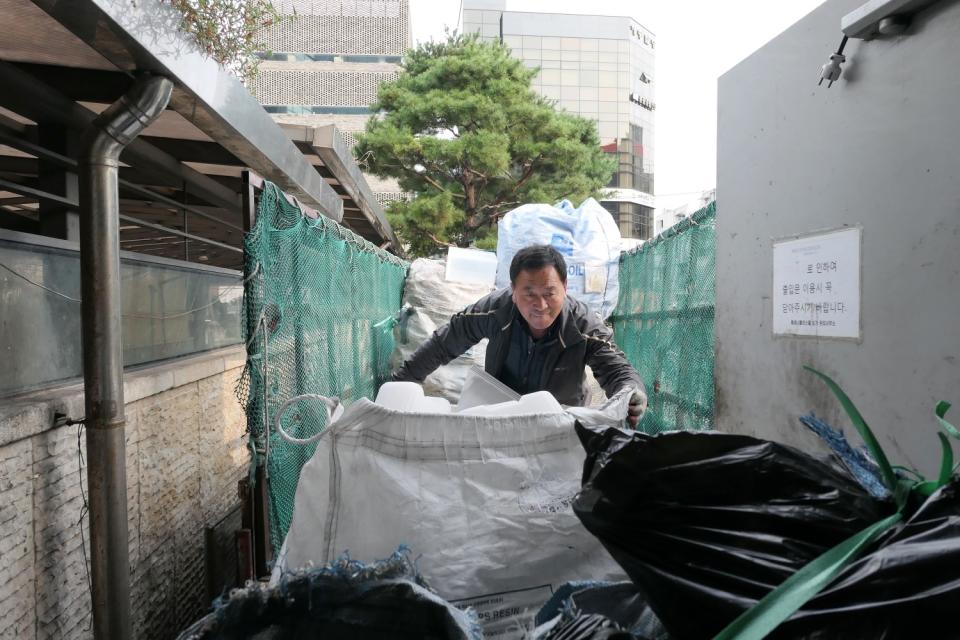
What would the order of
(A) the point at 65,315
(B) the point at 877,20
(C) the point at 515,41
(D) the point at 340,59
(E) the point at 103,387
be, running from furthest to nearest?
(C) the point at 515,41
(D) the point at 340,59
(A) the point at 65,315
(E) the point at 103,387
(B) the point at 877,20

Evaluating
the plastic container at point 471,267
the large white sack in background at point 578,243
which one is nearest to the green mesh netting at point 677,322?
the large white sack in background at point 578,243

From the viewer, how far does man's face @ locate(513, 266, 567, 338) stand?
2465 millimetres

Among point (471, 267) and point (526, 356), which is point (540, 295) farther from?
point (471, 267)

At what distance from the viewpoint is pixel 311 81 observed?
31.9 meters

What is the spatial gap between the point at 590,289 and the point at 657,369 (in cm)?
176

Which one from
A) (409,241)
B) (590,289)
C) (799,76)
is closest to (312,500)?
(799,76)

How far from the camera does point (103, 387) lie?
6.29 feet

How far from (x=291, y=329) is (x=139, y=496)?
891 millimetres

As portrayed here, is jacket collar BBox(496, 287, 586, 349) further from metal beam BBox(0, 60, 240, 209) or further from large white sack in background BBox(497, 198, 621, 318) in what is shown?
large white sack in background BBox(497, 198, 621, 318)

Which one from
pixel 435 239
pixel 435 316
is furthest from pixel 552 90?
pixel 435 316

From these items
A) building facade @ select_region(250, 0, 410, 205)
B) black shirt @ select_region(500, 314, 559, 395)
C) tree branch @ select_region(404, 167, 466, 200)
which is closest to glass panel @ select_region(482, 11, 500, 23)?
building facade @ select_region(250, 0, 410, 205)

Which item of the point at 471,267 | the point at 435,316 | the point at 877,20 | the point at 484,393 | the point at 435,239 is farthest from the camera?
the point at 435,239

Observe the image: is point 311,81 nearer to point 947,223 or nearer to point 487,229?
point 487,229

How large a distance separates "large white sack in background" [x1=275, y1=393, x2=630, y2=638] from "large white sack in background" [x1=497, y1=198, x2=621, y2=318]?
460 centimetres
